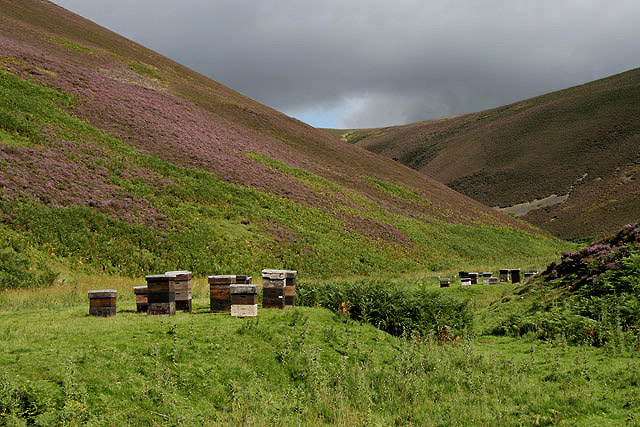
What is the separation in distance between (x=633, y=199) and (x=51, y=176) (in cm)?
8016

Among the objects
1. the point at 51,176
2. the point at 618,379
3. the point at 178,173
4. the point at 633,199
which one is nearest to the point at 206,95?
the point at 178,173

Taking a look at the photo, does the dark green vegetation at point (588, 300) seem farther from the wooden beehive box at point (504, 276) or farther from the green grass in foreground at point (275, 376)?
the wooden beehive box at point (504, 276)

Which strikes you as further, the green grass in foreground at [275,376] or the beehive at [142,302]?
the beehive at [142,302]

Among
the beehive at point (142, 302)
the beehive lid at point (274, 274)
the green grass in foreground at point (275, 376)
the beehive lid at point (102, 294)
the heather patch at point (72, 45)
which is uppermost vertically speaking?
the heather patch at point (72, 45)

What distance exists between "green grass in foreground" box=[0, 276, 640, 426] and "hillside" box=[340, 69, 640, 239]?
215 ft

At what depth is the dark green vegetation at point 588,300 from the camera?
1298 centimetres

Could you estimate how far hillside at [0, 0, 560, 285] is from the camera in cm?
2469

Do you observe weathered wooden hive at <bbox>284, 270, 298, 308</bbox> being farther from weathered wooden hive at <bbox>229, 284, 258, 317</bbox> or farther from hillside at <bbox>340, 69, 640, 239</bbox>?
hillside at <bbox>340, 69, 640, 239</bbox>

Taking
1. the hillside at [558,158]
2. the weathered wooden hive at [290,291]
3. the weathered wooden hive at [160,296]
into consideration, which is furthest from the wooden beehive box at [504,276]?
the hillside at [558,158]

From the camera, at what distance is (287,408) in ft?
28.9

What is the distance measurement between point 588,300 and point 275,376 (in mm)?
10889

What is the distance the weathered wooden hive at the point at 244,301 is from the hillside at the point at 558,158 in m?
68.1

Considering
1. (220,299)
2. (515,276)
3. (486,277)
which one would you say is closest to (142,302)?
(220,299)

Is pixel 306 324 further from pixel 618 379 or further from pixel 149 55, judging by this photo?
pixel 149 55
